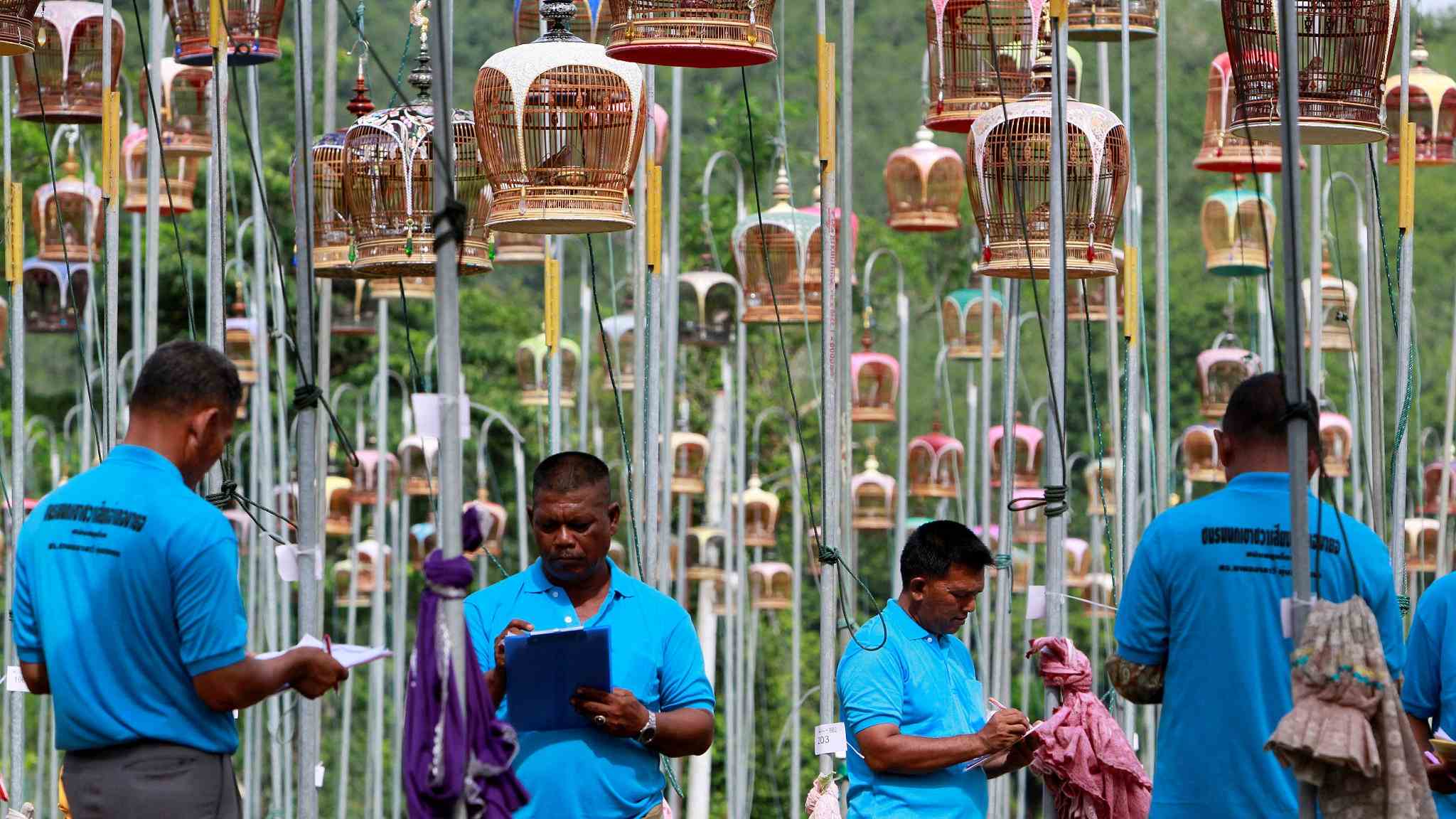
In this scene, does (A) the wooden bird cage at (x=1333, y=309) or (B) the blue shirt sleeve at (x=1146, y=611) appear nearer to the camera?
(B) the blue shirt sleeve at (x=1146, y=611)

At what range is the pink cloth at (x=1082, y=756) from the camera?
6.35 meters

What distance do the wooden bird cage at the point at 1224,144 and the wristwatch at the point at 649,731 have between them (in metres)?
6.18

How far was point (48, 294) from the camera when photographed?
19312mm

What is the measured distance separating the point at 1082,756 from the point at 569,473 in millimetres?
1700

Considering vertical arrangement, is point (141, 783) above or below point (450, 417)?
below

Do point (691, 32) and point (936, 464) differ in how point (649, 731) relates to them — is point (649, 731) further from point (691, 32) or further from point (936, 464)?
point (936, 464)

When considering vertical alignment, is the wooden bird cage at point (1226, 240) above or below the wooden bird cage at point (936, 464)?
above

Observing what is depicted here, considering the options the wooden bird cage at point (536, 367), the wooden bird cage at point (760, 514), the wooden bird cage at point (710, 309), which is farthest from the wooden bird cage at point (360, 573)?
the wooden bird cage at point (760, 514)

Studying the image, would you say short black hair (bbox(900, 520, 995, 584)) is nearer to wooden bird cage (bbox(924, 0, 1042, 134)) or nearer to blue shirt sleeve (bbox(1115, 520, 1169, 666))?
blue shirt sleeve (bbox(1115, 520, 1169, 666))

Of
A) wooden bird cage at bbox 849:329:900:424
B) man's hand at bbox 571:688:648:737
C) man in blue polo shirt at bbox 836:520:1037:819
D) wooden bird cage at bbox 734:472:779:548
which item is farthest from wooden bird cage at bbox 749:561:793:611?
man's hand at bbox 571:688:648:737

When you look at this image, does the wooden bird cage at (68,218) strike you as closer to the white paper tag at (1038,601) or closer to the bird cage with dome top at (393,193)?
the bird cage with dome top at (393,193)

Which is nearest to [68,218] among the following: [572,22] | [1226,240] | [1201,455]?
[572,22]

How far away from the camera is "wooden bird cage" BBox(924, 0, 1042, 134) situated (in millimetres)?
10320

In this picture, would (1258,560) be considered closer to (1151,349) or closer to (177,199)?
(177,199)
